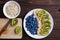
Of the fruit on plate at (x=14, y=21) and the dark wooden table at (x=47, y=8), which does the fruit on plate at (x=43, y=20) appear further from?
the fruit on plate at (x=14, y=21)

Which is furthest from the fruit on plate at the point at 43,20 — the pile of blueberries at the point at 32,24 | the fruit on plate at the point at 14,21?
the fruit on plate at the point at 14,21

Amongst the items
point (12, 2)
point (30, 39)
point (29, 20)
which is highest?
point (12, 2)

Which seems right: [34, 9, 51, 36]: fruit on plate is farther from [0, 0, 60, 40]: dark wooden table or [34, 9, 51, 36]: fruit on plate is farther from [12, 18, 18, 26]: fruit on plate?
[12, 18, 18, 26]: fruit on plate

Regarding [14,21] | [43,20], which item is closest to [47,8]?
[43,20]

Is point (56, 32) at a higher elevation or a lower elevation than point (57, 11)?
lower

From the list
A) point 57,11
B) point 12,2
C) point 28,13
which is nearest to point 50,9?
point 57,11

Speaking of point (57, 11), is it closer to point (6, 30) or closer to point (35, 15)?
point (35, 15)

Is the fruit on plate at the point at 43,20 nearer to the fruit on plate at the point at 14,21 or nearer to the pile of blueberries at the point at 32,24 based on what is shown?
the pile of blueberries at the point at 32,24

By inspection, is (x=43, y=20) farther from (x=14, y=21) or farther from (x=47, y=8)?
(x=14, y=21)
